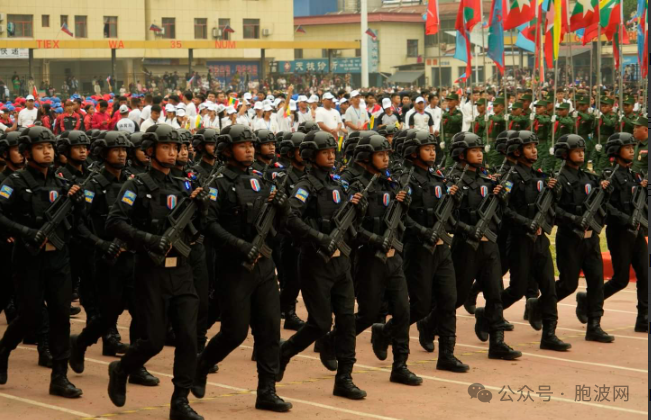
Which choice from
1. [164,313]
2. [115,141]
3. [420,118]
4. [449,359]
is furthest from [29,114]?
[164,313]

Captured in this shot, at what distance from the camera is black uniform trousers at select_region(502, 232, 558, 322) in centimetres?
1084

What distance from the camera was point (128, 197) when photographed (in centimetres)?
809

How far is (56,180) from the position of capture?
30.3ft

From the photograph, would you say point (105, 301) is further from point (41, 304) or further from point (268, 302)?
point (268, 302)

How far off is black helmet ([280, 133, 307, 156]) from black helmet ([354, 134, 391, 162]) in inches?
91.8

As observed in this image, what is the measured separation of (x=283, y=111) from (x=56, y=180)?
556 inches

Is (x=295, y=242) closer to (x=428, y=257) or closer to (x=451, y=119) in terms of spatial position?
(x=428, y=257)

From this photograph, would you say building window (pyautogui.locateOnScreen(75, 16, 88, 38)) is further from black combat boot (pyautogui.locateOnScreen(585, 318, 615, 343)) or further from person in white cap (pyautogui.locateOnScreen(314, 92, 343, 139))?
black combat boot (pyautogui.locateOnScreen(585, 318, 615, 343))

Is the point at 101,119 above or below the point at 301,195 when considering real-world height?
above

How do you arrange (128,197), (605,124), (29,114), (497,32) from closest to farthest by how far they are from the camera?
(128,197)
(605,124)
(497,32)
(29,114)

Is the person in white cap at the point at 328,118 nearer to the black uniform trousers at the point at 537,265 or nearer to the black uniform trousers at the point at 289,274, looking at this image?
the black uniform trousers at the point at 289,274

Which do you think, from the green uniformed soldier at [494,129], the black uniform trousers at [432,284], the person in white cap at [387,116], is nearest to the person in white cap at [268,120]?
the person in white cap at [387,116]

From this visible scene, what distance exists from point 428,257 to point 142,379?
8.67 ft

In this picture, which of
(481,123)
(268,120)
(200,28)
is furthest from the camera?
(200,28)
